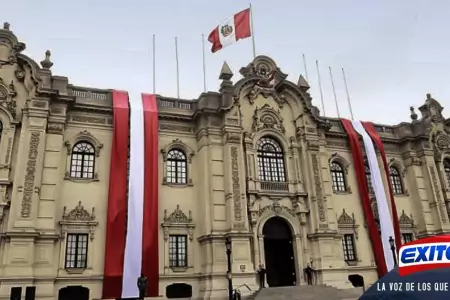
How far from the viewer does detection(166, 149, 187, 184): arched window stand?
24147 mm

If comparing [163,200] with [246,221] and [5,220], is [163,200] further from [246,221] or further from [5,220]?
[5,220]

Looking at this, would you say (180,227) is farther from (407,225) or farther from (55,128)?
(407,225)

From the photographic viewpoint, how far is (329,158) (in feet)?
92.9

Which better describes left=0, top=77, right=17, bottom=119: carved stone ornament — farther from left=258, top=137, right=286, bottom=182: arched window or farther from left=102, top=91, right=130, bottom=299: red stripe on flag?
left=258, top=137, right=286, bottom=182: arched window

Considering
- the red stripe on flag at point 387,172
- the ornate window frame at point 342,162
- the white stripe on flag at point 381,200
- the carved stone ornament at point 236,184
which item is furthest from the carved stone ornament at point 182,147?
the red stripe on flag at point 387,172

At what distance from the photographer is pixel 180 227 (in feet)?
75.4

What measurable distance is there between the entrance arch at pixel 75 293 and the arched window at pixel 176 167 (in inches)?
289

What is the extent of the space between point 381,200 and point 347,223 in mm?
3016

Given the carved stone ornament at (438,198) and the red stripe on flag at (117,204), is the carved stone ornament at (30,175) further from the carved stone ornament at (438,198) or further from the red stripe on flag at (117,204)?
the carved stone ornament at (438,198)

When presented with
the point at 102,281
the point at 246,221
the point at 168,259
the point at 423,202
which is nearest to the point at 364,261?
the point at 423,202

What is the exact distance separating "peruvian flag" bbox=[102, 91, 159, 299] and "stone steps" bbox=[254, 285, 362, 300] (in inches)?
227

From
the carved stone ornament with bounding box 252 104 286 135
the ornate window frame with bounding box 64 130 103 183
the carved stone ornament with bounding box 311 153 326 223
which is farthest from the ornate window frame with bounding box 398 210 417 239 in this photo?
the ornate window frame with bounding box 64 130 103 183

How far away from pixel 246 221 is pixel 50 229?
10349mm

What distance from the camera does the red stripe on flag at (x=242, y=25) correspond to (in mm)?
26844
